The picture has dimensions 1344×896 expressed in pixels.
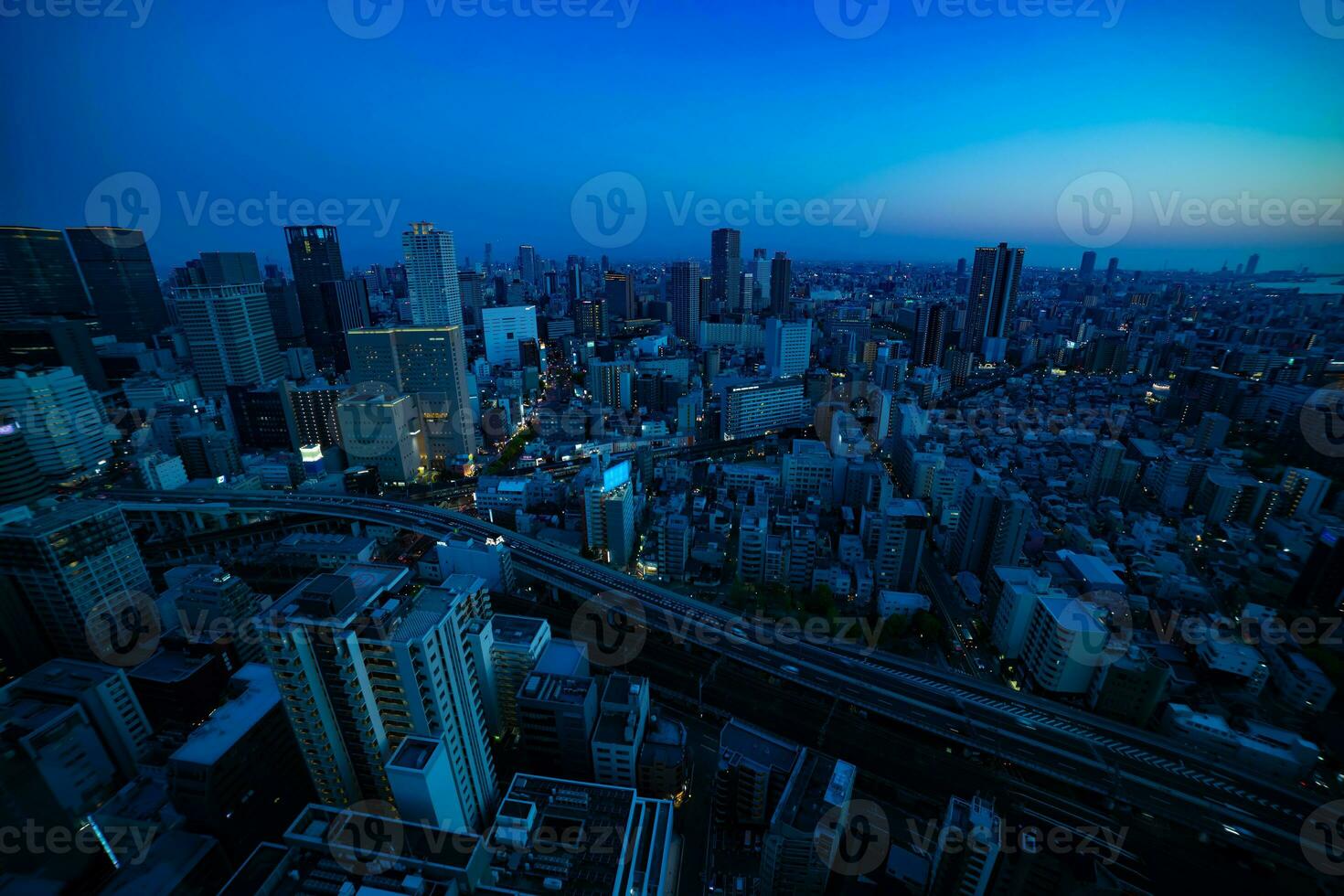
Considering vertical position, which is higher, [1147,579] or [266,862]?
[266,862]

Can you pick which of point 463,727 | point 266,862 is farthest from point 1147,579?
point 266,862

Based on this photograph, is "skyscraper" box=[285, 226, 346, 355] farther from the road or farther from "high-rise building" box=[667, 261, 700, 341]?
the road

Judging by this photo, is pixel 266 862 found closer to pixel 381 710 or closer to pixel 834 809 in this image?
pixel 381 710

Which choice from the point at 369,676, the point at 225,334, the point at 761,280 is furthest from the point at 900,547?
the point at 761,280

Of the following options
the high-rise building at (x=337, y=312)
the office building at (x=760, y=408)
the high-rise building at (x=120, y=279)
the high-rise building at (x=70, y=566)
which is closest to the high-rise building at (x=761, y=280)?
the office building at (x=760, y=408)

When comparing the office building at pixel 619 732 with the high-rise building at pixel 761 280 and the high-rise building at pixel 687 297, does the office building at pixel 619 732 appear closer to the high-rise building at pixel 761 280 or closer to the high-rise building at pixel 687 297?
the high-rise building at pixel 687 297

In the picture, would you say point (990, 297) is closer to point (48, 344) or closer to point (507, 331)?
point (507, 331)
